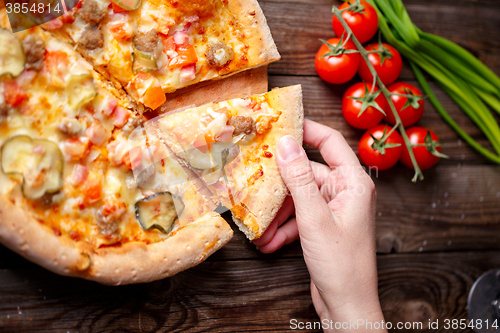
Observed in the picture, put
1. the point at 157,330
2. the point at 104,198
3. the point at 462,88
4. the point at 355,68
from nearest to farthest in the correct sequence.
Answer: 1. the point at 104,198
2. the point at 157,330
3. the point at 355,68
4. the point at 462,88

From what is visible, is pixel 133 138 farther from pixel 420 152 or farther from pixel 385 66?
pixel 420 152

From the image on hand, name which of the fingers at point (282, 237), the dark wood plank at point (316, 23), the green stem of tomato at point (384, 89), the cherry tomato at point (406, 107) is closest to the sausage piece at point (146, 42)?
the dark wood plank at point (316, 23)

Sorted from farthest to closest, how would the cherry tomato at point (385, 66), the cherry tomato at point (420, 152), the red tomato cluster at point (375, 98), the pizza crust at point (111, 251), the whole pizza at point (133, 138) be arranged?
the cherry tomato at point (420, 152) → the cherry tomato at point (385, 66) → the red tomato cluster at point (375, 98) → the whole pizza at point (133, 138) → the pizza crust at point (111, 251)

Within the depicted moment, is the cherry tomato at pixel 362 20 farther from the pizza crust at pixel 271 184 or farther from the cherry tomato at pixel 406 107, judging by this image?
A: the pizza crust at pixel 271 184

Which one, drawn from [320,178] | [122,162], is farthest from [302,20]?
[122,162]

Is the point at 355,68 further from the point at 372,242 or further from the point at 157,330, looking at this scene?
the point at 157,330

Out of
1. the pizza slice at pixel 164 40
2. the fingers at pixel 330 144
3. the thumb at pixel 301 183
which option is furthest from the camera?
the fingers at pixel 330 144
